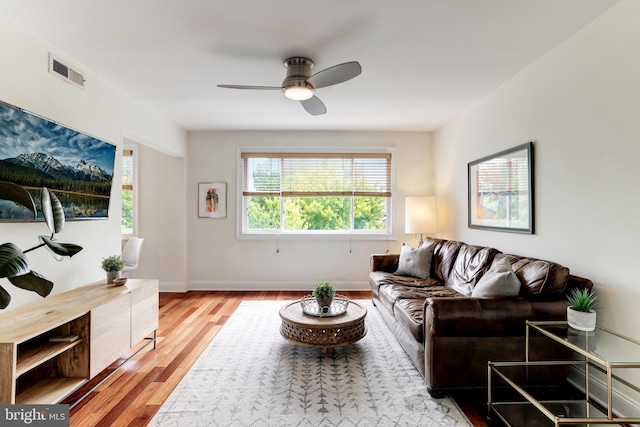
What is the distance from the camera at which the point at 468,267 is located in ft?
10.1

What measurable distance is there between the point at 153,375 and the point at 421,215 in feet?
11.8

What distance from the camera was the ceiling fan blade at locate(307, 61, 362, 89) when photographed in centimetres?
216

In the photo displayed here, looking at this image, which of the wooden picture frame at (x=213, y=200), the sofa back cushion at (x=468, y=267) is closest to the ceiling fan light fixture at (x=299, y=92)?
the sofa back cushion at (x=468, y=267)

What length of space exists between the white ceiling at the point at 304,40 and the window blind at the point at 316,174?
1487 millimetres

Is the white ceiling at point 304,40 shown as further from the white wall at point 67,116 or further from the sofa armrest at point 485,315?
the sofa armrest at point 485,315

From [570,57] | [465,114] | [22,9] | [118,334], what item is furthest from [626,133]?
[22,9]

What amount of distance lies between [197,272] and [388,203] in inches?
129

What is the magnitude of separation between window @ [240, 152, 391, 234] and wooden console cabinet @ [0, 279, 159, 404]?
2.68 metres

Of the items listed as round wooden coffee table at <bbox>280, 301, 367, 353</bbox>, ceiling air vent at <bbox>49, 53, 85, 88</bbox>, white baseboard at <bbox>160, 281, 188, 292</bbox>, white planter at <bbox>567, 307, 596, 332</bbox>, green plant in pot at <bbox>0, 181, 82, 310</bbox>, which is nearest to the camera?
green plant in pot at <bbox>0, 181, 82, 310</bbox>

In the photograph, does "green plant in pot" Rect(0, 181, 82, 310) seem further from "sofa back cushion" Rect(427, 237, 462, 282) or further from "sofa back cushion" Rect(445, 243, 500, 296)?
"sofa back cushion" Rect(427, 237, 462, 282)

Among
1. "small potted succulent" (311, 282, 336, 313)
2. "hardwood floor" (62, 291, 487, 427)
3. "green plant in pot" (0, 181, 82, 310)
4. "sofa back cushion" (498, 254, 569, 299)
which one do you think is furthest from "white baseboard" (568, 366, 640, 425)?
"green plant in pot" (0, 181, 82, 310)

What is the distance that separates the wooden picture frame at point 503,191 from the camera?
9.12 ft

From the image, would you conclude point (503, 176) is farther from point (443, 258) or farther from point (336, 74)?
point (336, 74)

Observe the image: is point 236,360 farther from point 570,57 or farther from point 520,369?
point 570,57
